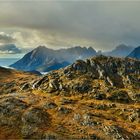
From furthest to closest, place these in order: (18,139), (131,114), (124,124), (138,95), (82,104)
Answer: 1. (138,95)
2. (82,104)
3. (131,114)
4. (124,124)
5. (18,139)

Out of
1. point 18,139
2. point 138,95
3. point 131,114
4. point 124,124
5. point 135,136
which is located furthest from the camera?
point 138,95

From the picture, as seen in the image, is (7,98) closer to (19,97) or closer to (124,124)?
(19,97)

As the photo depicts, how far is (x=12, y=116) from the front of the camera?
15800 centimetres

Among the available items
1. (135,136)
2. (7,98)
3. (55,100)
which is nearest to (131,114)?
(135,136)

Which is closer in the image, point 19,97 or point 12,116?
point 12,116

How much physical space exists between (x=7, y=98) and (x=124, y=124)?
63432mm

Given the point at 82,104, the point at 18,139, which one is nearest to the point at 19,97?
the point at 82,104

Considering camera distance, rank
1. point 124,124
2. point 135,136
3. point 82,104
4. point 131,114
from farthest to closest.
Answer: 1. point 82,104
2. point 131,114
3. point 124,124
4. point 135,136

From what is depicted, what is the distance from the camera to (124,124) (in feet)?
536

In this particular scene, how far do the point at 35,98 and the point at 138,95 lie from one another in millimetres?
61320

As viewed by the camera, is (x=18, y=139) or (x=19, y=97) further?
(x=19, y=97)

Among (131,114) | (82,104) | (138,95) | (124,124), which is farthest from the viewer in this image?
(138,95)

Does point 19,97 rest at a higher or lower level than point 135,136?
higher

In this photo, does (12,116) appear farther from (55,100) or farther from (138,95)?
(138,95)
